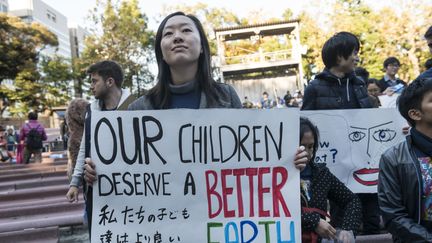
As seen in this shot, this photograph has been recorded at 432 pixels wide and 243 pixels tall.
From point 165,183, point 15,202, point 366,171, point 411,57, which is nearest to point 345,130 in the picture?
point 366,171

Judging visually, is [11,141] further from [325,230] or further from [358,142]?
[325,230]

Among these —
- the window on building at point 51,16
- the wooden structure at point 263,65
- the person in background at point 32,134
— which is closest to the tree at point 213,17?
the wooden structure at point 263,65

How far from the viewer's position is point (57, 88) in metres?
34.3

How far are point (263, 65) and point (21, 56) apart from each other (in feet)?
50.8

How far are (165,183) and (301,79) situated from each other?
27.2 m

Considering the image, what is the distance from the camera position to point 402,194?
2.03 meters

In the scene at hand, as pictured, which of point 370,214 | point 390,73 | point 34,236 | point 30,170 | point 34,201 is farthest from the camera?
point 30,170

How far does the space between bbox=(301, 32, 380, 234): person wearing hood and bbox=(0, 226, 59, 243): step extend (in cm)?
308

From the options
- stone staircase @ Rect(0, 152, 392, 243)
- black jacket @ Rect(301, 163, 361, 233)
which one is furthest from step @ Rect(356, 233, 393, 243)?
black jacket @ Rect(301, 163, 361, 233)

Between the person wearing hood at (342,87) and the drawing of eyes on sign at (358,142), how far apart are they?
86mm

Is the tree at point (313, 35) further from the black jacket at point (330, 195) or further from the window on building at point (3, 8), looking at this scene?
the window on building at point (3, 8)

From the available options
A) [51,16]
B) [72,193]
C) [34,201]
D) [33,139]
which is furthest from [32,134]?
[51,16]

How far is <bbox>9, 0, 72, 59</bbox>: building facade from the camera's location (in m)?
80.4

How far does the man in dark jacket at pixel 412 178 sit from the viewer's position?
6.48 feet
